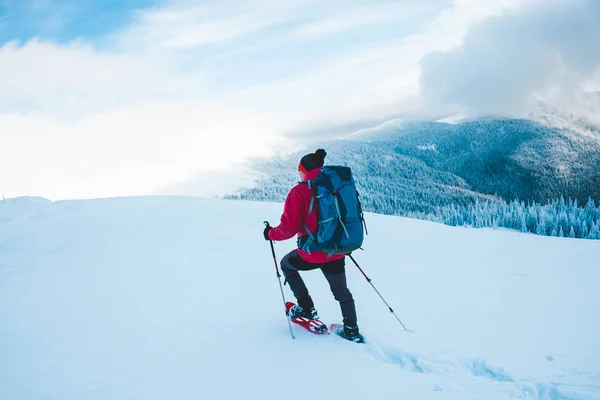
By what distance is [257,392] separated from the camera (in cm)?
394

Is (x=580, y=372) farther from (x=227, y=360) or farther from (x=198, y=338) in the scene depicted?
(x=198, y=338)

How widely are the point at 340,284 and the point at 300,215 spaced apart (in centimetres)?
122

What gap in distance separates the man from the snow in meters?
0.42

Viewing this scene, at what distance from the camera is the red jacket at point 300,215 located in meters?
4.98

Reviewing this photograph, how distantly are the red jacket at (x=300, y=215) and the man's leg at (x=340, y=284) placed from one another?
0.51ft

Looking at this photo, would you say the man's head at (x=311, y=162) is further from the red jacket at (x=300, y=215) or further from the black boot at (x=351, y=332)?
the black boot at (x=351, y=332)

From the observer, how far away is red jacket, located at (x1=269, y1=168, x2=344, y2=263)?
16.3ft

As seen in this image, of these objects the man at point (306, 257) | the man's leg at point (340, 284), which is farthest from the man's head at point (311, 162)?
the man's leg at point (340, 284)

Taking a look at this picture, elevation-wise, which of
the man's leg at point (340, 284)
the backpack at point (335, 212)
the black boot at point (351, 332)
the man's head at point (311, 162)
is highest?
the man's head at point (311, 162)

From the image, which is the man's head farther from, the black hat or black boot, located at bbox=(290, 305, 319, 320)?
black boot, located at bbox=(290, 305, 319, 320)

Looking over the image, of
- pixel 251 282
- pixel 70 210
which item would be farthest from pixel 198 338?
pixel 70 210

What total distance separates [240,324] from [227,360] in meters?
1.09

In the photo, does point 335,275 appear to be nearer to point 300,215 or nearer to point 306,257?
point 306,257

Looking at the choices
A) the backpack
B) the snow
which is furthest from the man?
the snow
